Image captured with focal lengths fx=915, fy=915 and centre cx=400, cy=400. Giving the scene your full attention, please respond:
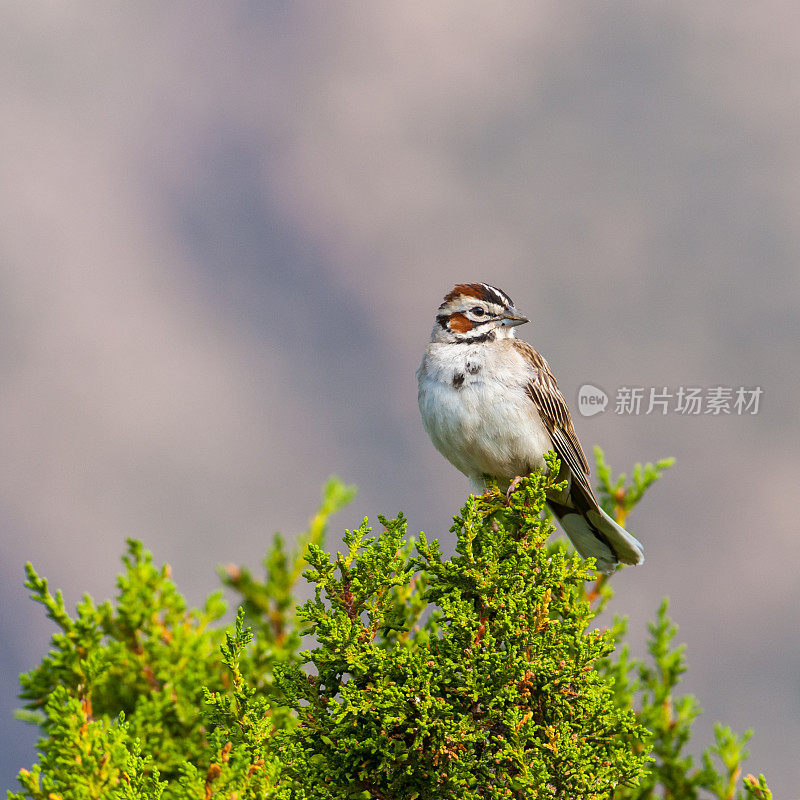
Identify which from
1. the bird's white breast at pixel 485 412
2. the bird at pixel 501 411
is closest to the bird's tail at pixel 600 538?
the bird at pixel 501 411

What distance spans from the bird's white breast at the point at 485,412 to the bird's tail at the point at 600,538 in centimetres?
54

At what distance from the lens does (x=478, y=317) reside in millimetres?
6578

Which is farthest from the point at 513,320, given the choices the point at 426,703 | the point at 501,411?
the point at 426,703

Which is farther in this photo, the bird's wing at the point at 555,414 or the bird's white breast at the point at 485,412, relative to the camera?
the bird's wing at the point at 555,414

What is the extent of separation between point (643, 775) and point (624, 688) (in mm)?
1660

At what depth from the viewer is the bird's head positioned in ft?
21.4

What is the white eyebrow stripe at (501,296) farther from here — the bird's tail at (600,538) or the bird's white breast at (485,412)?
the bird's tail at (600,538)

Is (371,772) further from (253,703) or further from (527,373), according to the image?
(527,373)

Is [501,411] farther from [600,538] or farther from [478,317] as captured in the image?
[600,538]

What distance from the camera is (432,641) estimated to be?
4.62 meters

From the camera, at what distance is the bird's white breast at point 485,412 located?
6.17m

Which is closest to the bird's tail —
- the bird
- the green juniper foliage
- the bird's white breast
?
the bird

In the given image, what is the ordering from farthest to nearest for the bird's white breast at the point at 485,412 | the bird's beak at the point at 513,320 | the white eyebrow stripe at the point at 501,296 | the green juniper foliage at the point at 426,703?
the white eyebrow stripe at the point at 501,296, the bird's beak at the point at 513,320, the bird's white breast at the point at 485,412, the green juniper foliage at the point at 426,703

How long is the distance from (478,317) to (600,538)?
5.86 ft
